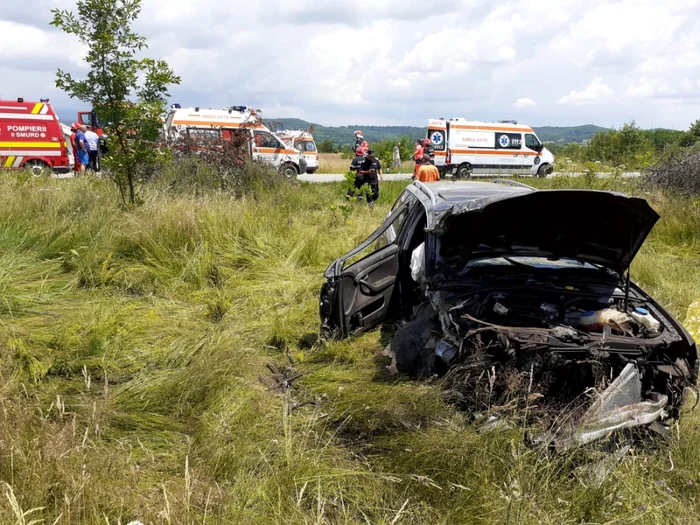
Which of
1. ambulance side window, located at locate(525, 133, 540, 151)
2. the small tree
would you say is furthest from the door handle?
ambulance side window, located at locate(525, 133, 540, 151)

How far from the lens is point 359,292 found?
475 cm

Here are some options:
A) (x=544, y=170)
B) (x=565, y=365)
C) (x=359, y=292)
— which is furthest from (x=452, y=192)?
(x=544, y=170)

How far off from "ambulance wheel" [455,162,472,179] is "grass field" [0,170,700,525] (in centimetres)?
1555

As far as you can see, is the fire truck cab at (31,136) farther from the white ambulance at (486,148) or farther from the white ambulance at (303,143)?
the white ambulance at (486,148)

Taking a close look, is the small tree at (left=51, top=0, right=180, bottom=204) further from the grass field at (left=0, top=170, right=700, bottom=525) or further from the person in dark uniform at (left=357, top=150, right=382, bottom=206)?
the person in dark uniform at (left=357, top=150, right=382, bottom=206)

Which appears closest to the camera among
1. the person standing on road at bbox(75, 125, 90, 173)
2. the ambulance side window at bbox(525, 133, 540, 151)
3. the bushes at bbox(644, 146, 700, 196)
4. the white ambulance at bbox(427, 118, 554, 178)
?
the bushes at bbox(644, 146, 700, 196)

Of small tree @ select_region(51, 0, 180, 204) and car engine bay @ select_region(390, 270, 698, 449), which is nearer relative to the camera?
car engine bay @ select_region(390, 270, 698, 449)

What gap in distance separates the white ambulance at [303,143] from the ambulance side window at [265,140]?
3.22ft

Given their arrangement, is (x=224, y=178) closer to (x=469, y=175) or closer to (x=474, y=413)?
(x=474, y=413)

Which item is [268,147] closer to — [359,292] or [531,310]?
[359,292]

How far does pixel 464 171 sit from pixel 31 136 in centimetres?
1620

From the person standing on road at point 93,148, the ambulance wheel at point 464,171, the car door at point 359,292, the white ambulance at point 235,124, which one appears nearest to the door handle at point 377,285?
the car door at point 359,292

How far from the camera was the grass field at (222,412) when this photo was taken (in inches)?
97.3

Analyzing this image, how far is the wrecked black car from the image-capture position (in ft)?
9.92
